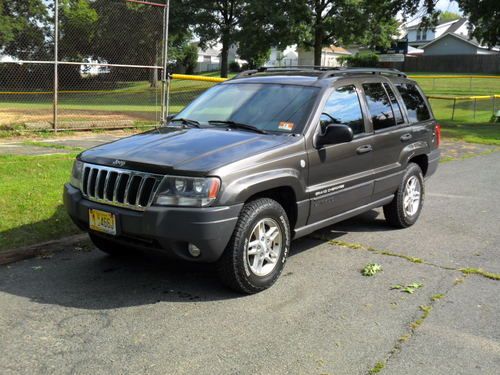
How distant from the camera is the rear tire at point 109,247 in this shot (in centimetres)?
508

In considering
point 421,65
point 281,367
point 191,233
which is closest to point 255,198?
point 191,233

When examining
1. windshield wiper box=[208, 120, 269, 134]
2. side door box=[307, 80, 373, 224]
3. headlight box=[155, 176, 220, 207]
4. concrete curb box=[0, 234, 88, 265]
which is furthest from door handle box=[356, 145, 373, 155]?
concrete curb box=[0, 234, 88, 265]

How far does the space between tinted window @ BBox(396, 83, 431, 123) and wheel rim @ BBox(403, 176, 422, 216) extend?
0.74 metres

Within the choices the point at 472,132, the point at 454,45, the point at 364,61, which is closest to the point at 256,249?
the point at 472,132

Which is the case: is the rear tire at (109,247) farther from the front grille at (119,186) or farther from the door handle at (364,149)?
the door handle at (364,149)

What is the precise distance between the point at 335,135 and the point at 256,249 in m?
1.28

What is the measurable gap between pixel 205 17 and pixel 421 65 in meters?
31.7

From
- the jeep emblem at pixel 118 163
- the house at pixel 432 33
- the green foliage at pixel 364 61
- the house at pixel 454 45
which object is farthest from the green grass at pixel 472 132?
the house at pixel 432 33

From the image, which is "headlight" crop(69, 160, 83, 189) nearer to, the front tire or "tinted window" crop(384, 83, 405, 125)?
the front tire

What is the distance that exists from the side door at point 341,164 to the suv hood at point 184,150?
19.1 inches

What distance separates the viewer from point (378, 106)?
6.03m

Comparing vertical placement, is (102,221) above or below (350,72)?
below

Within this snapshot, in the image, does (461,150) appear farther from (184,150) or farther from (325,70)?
(184,150)

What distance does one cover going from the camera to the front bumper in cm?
398
